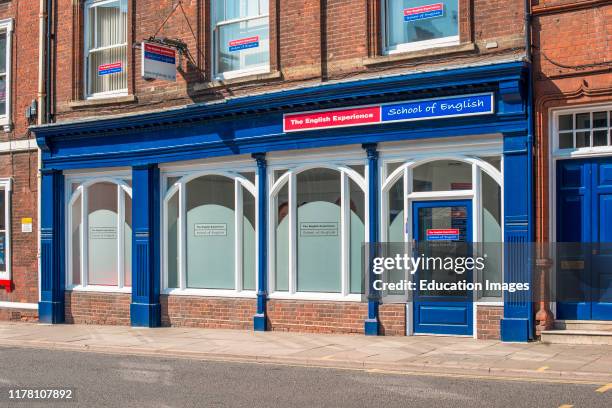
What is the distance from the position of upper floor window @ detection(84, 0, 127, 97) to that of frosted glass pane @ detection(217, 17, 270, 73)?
2.62 m

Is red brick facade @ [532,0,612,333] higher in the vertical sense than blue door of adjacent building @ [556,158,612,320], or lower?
higher

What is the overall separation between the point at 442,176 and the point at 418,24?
2.68 m

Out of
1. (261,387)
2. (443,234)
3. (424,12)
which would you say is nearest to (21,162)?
(424,12)

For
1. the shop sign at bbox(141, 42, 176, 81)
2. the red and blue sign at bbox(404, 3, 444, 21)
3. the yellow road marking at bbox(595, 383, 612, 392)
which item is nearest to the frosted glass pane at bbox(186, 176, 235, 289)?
the shop sign at bbox(141, 42, 176, 81)

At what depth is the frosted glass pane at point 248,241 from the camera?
54.2 ft

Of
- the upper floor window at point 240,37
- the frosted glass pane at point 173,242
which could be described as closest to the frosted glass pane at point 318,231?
the upper floor window at point 240,37

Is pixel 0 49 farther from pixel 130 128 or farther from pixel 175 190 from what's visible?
pixel 175 190

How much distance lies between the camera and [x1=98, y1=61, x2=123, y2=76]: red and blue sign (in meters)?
18.5

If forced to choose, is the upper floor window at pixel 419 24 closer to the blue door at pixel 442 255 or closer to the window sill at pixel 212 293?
the blue door at pixel 442 255

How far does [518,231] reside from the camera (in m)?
13.4

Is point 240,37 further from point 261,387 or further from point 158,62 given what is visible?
point 261,387

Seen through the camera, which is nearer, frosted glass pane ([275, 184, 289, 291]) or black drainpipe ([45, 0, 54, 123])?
frosted glass pane ([275, 184, 289, 291])

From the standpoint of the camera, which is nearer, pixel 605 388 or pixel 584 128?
pixel 605 388

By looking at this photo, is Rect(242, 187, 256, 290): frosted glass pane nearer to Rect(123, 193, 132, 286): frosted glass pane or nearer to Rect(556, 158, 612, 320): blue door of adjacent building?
Rect(123, 193, 132, 286): frosted glass pane
